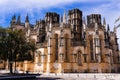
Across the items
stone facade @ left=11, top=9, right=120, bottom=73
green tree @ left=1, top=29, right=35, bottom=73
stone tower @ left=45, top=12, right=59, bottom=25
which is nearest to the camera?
green tree @ left=1, top=29, right=35, bottom=73

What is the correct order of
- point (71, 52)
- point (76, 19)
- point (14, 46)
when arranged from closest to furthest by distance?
point (14, 46), point (71, 52), point (76, 19)

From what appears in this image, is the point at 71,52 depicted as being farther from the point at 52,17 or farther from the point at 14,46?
the point at 52,17

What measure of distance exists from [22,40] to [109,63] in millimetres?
Result: 26916

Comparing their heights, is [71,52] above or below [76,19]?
below

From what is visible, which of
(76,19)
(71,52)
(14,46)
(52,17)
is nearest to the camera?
(14,46)

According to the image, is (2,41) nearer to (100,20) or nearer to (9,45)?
(9,45)

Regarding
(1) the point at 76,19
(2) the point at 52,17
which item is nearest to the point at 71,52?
(1) the point at 76,19

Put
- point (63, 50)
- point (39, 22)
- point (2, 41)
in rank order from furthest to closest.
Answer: point (39, 22) < point (63, 50) < point (2, 41)

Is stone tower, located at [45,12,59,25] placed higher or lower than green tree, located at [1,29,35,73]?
higher

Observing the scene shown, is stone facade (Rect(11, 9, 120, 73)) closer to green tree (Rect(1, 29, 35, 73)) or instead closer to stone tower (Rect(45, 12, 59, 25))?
stone tower (Rect(45, 12, 59, 25))

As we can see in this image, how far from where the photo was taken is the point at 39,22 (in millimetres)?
69750

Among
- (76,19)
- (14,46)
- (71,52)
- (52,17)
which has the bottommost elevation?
(71,52)

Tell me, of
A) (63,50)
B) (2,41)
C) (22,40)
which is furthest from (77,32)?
(2,41)

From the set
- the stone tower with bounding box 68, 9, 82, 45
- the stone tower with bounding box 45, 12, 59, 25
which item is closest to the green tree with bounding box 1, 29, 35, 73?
the stone tower with bounding box 45, 12, 59, 25
